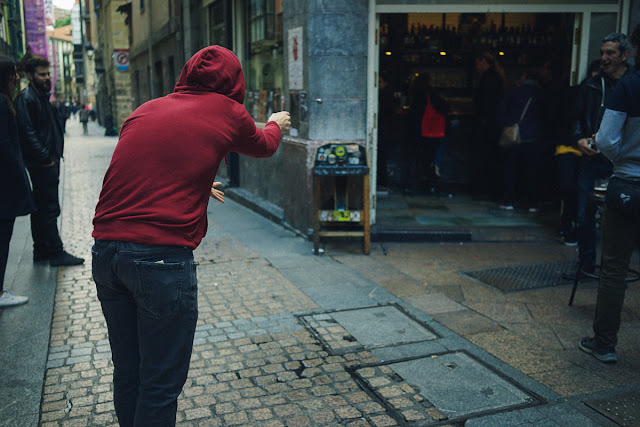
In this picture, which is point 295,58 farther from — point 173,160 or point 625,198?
point 173,160

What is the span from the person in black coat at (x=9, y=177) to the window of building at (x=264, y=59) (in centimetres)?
404

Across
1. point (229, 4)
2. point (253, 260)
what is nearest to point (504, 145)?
point (253, 260)

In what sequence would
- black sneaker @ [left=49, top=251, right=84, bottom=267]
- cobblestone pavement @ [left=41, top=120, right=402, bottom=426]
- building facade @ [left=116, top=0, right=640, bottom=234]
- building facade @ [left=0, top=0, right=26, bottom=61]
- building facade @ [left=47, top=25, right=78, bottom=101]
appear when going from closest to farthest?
cobblestone pavement @ [left=41, top=120, right=402, bottom=426] < black sneaker @ [left=49, top=251, right=84, bottom=267] < building facade @ [left=116, top=0, right=640, bottom=234] < building facade @ [left=0, top=0, right=26, bottom=61] < building facade @ [left=47, top=25, right=78, bottom=101]

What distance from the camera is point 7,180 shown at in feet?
16.3

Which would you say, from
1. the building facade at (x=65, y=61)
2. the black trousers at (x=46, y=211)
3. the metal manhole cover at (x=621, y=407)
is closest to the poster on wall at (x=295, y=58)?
the black trousers at (x=46, y=211)

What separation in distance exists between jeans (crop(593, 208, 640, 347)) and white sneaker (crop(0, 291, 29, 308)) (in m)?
4.25

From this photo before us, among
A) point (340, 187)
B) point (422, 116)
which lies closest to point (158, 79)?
point (422, 116)

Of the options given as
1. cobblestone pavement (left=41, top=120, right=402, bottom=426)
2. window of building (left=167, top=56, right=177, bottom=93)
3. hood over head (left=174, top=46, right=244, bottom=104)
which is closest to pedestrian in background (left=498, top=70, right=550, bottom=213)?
cobblestone pavement (left=41, top=120, right=402, bottom=426)

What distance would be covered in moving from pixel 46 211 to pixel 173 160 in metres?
4.26

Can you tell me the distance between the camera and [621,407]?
11.1ft

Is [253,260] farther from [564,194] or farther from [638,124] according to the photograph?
[638,124]

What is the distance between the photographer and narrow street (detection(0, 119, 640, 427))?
3383 millimetres

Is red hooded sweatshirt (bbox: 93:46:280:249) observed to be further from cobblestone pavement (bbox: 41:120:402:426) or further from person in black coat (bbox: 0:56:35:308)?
person in black coat (bbox: 0:56:35:308)

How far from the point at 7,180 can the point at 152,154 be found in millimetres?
3162
